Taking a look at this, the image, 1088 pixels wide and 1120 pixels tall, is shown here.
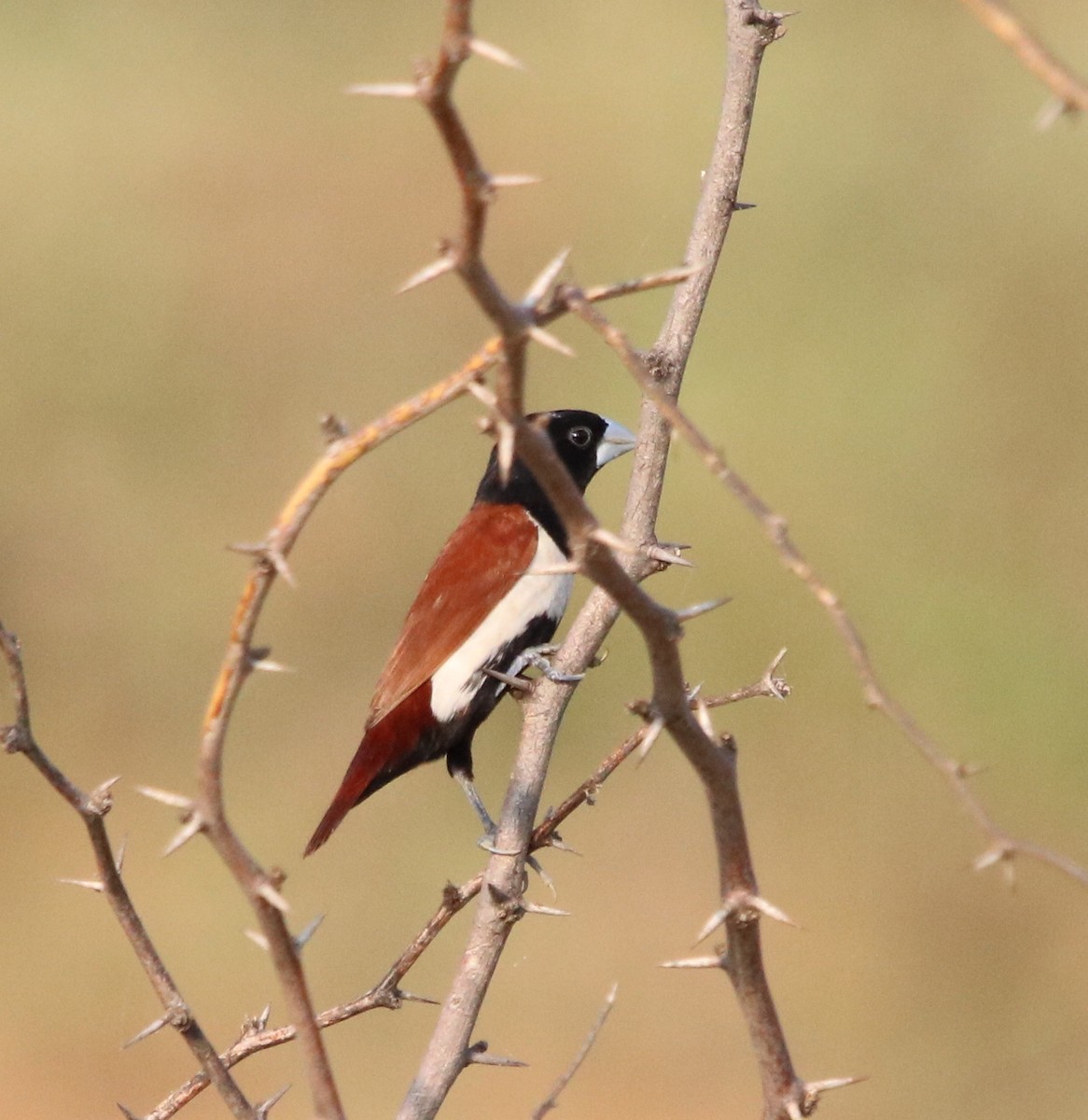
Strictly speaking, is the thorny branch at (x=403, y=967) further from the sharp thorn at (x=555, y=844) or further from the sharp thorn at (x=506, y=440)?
the sharp thorn at (x=506, y=440)

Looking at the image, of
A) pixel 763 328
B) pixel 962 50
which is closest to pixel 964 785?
pixel 763 328

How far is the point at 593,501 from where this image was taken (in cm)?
787

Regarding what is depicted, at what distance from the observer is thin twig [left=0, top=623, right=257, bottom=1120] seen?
2102 mm

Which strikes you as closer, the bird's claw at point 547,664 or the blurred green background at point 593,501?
the bird's claw at point 547,664

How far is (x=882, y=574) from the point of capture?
7934mm

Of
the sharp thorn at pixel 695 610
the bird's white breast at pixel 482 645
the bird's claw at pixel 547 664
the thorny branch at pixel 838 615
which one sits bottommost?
the thorny branch at pixel 838 615

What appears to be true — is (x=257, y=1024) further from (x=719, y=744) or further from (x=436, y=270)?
(x=436, y=270)

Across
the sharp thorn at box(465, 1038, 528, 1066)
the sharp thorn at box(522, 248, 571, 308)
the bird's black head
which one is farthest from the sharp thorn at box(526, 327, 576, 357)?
the bird's black head

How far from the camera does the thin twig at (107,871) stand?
6.89ft

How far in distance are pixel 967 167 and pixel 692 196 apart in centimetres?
155

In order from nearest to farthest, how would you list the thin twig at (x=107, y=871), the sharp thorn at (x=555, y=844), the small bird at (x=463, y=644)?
the thin twig at (x=107, y=871)
the sharp thorn at (x=555, y=844)
the small bird at (x=463, y=644)

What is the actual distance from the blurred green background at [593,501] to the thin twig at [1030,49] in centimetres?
565

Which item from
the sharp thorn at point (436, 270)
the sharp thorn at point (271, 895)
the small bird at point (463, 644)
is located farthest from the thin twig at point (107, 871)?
the small bird at point (463, 644)

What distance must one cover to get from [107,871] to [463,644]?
222 cm
